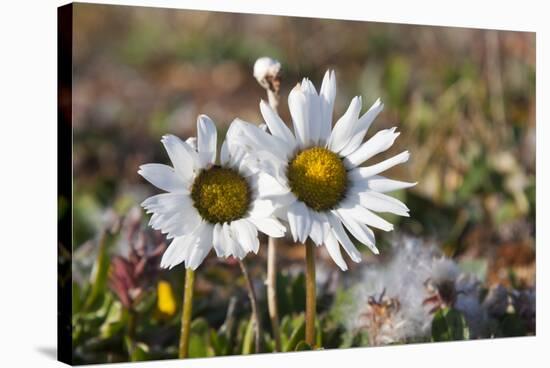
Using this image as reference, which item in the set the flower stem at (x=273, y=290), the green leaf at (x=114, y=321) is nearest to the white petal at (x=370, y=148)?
the flower stem at (x=273, y=290)

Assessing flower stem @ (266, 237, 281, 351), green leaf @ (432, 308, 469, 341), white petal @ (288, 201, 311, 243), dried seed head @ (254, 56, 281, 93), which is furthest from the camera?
green leaf @ (432, 308, 469, 341)

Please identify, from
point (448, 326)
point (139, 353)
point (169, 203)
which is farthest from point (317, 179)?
point (448, 326)

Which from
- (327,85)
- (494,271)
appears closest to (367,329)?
(494,271)

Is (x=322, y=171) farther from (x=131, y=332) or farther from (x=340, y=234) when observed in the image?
(x=131, y=332)

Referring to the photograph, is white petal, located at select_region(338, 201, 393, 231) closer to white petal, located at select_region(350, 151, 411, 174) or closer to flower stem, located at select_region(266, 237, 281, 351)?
white petal, located at select_region(350, 151, 411, 174)

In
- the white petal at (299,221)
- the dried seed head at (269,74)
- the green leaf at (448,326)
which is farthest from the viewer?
the green leaf at (448,326)

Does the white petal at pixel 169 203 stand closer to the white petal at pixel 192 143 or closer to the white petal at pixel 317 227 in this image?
the white petal at pixel 192 143

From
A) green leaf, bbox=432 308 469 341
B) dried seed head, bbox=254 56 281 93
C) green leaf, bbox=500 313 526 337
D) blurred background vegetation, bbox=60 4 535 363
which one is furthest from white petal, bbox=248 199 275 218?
green leaf, bbox=500 313 526 337
